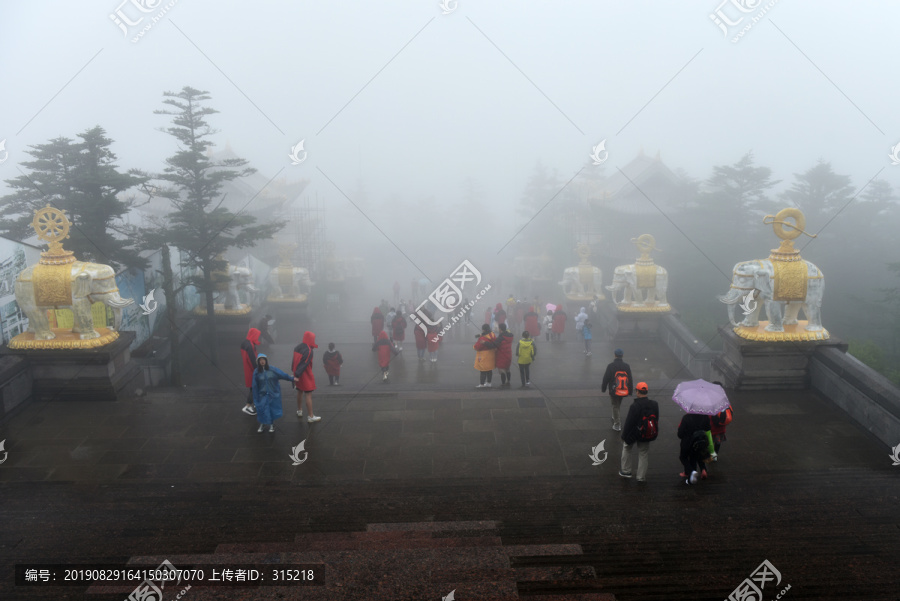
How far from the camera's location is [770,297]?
9859 mm

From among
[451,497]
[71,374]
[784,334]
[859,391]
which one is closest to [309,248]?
[71,374]

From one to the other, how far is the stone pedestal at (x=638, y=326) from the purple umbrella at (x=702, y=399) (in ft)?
26.2

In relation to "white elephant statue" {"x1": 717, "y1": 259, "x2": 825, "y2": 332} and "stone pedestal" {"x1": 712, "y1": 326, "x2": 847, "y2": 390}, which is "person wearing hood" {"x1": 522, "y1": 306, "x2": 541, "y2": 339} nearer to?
"white elephant statue" {"x1": 717, "y1": 259, "x2": 825, "y2": 332}

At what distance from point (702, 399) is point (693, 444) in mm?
472

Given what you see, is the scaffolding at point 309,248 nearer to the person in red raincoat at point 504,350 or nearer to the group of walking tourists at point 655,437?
the person in red raincoat at point 504,350

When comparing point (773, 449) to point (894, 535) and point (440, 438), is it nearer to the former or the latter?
point (894, 535)

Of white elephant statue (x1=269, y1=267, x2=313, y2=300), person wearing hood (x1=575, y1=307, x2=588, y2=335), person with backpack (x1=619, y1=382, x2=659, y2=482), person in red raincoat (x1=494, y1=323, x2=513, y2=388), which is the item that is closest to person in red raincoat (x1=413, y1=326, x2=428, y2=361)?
person in red raincoat (x1=494, y1=323, x2=513, y2=388)

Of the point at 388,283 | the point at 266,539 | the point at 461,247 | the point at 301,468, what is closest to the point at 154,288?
the point at 301,468

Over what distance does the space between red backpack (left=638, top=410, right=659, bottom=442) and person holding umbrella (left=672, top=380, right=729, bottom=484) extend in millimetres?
315

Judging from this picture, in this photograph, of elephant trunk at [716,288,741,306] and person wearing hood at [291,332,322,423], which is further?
elephant trunk at [716,288,741,306]

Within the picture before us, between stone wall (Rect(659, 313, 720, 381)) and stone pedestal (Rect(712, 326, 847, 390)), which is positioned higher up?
stone pedestal (Rect(712, 326, 847, 390))

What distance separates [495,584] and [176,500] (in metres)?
3.59

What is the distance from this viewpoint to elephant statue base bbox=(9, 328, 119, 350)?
9.22 meters

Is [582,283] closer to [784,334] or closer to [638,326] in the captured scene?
[638,326]
